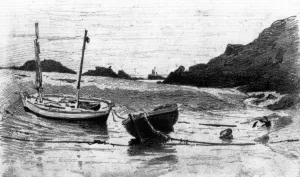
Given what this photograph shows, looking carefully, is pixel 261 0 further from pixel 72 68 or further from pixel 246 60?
pixel 72 68

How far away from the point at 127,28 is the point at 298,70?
4.37 feet

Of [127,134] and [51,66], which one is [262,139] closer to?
[127,134]

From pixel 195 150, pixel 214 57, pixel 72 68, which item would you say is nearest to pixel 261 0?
pixel 214 57

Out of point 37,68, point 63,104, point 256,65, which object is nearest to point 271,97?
point 256,65

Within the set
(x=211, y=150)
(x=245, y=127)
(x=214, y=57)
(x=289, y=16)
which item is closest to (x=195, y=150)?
(x=211, y=150)

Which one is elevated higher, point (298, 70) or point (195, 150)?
point (298, 70)

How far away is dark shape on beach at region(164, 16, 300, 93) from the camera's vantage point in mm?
3773

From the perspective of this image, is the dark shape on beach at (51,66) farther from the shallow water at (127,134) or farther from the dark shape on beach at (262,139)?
the dark shape on beach at (262,139)

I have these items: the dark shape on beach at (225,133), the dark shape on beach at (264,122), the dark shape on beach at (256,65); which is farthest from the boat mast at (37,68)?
the dark shape on beach at (264,122)

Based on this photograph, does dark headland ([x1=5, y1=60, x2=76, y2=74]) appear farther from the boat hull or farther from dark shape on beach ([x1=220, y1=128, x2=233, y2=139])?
dark shape on beach ([x1=220, y1=128, x2=233, y2=139])

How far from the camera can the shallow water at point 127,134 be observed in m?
3.77

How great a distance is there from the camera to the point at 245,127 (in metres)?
3.78

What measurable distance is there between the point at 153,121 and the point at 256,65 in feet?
2.90

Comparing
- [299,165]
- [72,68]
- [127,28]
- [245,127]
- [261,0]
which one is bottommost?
[299,165]
